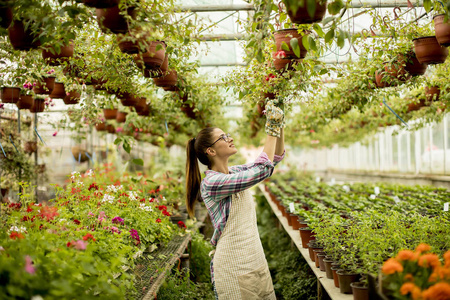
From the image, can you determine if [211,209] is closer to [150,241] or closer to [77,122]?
[150,241]

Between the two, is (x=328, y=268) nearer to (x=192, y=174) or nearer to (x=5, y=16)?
(x=192, y=174)

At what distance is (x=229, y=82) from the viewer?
3.18 metres

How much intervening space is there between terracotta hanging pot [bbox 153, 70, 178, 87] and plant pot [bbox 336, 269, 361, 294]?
203cm

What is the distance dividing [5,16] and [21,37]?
251 millimetres

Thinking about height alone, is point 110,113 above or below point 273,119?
above

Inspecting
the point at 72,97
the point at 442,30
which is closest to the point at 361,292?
the point at 442,30

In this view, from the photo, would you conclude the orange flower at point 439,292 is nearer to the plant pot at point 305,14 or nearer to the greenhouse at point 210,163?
the greenhouse at point 210,163

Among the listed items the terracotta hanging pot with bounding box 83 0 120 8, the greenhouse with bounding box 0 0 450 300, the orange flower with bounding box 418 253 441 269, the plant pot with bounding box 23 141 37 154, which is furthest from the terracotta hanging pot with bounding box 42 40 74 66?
the plant pot with bounding box 23 141 37 154

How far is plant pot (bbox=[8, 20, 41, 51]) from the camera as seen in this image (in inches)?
79.3

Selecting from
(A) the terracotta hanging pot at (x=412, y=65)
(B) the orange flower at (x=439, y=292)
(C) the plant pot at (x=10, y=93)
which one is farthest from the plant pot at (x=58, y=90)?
(B) the orange flower at (x=439, y=292)

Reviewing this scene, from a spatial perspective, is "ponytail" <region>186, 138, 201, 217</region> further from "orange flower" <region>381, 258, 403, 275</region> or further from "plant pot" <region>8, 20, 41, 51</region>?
"orange flower" <region>381, 258, 403, 275</region>

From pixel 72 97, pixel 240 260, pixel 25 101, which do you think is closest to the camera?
pixel 240 260

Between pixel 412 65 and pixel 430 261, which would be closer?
pixel 430 261

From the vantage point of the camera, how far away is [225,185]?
205cm
